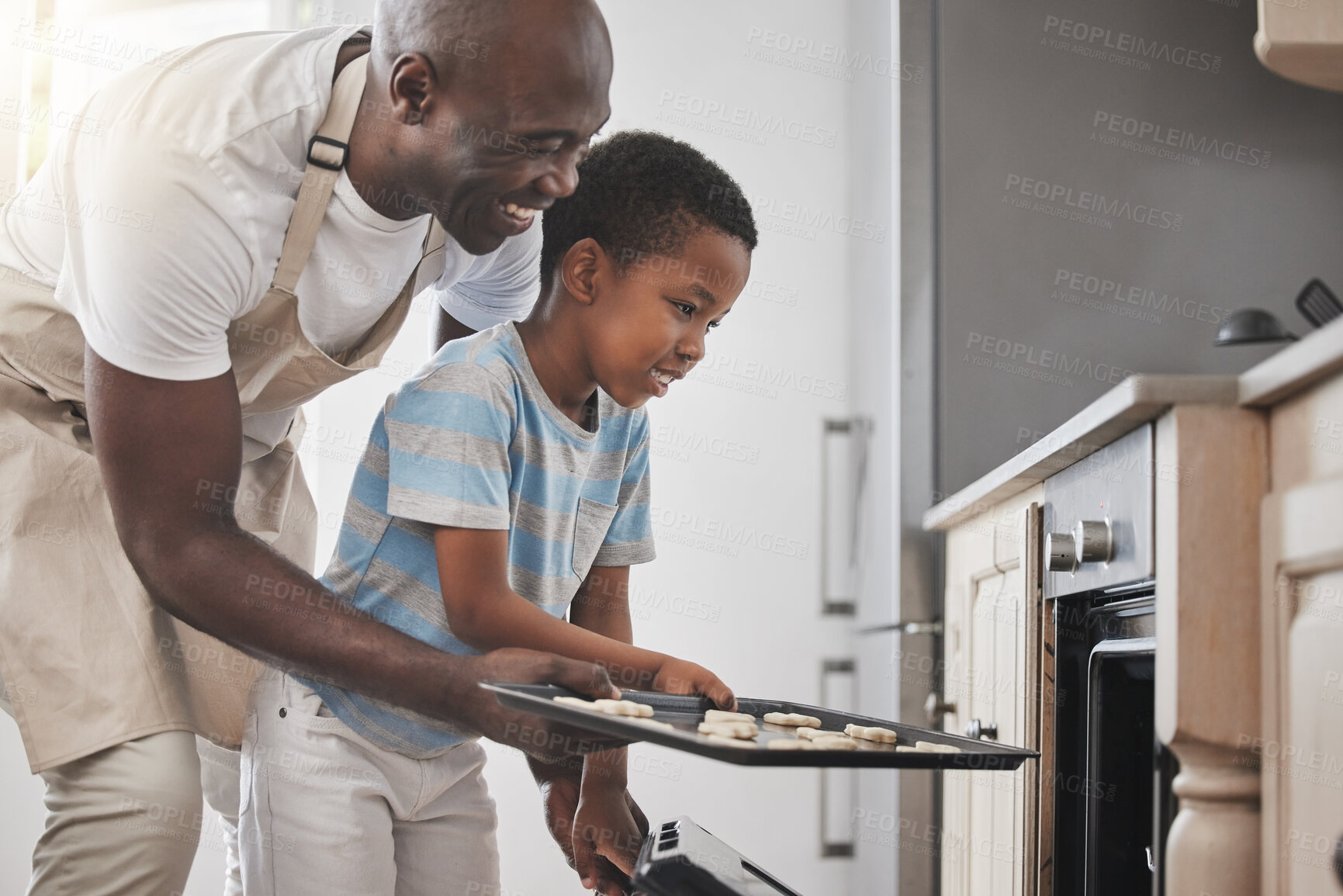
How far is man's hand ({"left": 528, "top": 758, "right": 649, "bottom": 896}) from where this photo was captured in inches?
35.3

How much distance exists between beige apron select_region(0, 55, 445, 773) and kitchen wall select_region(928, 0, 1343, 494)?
98 cm

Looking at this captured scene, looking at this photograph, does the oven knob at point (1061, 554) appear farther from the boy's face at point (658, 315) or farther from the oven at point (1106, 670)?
the boy's face at point (658, 315)

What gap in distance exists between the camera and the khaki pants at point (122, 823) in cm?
82

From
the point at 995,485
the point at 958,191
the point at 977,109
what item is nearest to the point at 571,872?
the point at 995,485

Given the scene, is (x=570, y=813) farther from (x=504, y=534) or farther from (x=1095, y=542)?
(x=1095, y=542)

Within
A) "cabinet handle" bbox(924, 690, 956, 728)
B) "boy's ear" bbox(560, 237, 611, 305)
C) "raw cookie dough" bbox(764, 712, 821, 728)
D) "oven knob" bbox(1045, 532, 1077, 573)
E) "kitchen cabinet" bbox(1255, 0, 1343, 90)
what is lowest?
"cabinet handle" bbox(924, 690, 956, 728)

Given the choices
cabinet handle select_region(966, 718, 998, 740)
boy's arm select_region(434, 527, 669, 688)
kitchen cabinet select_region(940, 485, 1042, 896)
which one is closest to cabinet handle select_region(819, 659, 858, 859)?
kitchen cabinet select_region(940, 485, 1042, 896)

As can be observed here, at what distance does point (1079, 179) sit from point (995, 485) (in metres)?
0.68

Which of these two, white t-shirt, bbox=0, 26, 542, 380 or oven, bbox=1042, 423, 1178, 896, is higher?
white t-shirt, bbox=0, 26, 542, 380

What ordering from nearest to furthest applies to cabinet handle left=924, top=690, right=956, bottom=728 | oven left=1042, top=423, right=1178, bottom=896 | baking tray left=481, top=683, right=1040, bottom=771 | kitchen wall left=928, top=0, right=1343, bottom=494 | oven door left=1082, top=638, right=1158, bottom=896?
baking tray left=481, top=683, right=1040, bottom=771 → oven left=1042, top=423, right=1178, bottom=896 → oven door left=1082, top=638, right=1158, bottom=896 → cabinet handle left=924, top=690, right=956, bottom=728 → kitchen wall left=928, top=0, right=1343, bottom=494

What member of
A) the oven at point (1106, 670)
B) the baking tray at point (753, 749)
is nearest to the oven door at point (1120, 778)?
the oven at point (1106, 670)

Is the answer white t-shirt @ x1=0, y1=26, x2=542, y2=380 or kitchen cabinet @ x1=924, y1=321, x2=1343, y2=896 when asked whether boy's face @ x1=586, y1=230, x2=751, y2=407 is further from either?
kitchen cabinet @ x1=924, y1=321, x2=1343, y2=896

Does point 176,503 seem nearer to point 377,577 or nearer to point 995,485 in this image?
point 377,577

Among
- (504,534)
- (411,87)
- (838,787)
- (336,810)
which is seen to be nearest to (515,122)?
(411,87)
